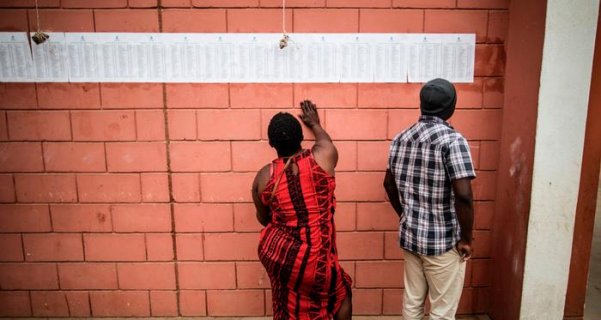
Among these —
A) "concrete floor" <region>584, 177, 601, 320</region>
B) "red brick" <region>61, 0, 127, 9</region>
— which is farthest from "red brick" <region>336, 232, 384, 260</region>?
"red brick" <region>61, 0, 127, 9</region>

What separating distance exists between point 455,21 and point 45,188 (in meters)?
3.04

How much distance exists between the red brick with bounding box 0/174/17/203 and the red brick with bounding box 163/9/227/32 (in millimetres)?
1530

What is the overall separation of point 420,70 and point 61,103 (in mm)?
2442

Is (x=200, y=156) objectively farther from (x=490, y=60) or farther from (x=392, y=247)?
(x=490, y=60)

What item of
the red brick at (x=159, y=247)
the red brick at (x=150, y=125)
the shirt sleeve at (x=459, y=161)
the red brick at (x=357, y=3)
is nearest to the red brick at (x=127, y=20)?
the red brick at (x=150, y=125)

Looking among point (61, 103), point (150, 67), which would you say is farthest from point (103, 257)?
point (150, 67)

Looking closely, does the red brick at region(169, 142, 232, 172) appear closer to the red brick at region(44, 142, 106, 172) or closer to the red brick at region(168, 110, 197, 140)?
the red brick at region(168, 110, 197, 140)

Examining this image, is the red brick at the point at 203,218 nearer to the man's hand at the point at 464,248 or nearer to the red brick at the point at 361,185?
the red brick at the point at 361,185

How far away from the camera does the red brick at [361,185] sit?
2.93m

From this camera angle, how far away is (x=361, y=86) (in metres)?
2.81

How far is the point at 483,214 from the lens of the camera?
9.84 ft

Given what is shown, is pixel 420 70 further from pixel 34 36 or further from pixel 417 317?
pixel 34 36

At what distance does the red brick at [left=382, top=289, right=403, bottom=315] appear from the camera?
121 inches

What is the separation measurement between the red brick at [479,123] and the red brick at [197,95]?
159 cm
